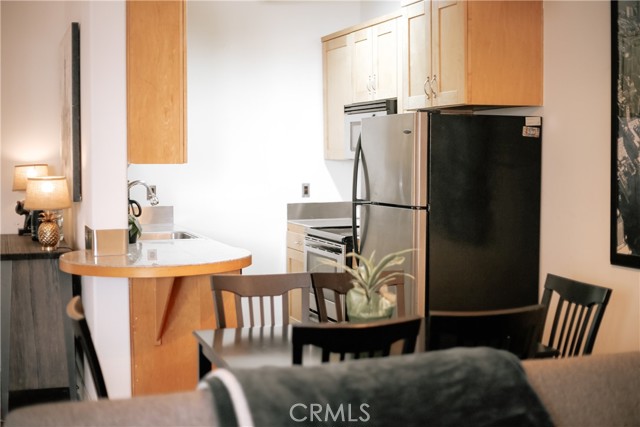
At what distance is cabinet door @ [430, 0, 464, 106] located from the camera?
4.05m

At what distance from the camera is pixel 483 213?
162 inches

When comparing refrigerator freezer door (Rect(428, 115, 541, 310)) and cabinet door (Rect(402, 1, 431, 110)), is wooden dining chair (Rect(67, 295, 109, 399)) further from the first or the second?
cabinet door (Rect(402, 1, 431, 110))

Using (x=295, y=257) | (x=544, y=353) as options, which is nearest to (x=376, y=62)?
(x=295, y=257)

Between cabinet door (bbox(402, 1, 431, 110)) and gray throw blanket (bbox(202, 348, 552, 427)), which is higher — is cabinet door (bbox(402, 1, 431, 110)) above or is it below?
above

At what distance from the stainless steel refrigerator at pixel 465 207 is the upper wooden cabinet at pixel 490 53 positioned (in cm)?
13

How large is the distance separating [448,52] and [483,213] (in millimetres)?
869

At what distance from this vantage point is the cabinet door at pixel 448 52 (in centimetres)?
405

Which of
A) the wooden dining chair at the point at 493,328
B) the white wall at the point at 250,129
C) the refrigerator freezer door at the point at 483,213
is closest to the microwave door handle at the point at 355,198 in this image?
the refrigerator freezer door at the point at 483,213

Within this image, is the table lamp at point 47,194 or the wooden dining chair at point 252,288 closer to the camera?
the wooden dining chair at point 252,288

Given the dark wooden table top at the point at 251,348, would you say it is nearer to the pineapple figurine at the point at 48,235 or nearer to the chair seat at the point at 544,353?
the chair seat at the point at 544,353

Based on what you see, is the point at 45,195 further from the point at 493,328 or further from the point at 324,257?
the point at 493,328

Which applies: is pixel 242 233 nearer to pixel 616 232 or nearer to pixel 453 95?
pixel 453 95

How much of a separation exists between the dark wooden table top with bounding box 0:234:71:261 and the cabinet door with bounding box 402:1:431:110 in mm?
2174

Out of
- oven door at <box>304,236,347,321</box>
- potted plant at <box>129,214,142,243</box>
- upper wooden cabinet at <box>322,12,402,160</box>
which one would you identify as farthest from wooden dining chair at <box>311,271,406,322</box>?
upper wooden cabinet at <box>322,12,402,160</box>
